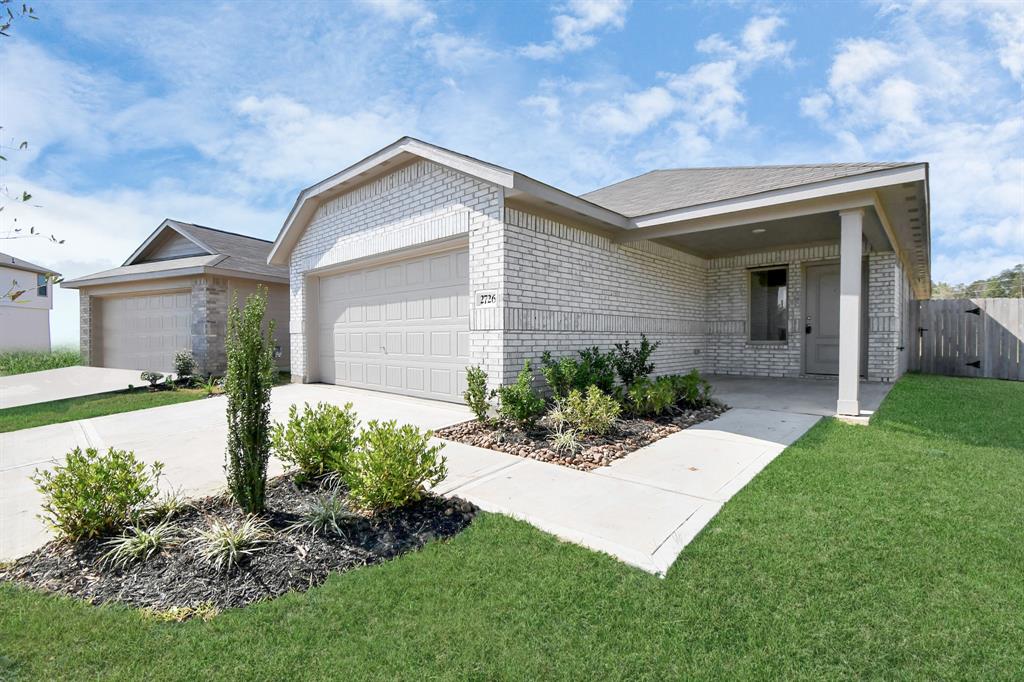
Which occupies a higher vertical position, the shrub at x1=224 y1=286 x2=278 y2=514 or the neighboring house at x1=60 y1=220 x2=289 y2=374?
the neighboring house at x1=60 y1=220 x2=289 y2=374

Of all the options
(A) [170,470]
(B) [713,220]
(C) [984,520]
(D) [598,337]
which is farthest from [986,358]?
(A) [170,470]

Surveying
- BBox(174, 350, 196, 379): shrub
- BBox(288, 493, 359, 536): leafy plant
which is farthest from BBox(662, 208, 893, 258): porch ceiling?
BBox(174, 350, 196, 379): shrub

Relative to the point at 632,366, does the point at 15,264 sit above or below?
above

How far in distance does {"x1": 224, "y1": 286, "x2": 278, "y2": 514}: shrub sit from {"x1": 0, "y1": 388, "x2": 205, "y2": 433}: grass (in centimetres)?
594

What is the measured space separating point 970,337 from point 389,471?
15422mm

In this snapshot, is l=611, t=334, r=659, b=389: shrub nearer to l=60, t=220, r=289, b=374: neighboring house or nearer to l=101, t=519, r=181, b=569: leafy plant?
l=101, t=519, r=181, b=569: leafy plant

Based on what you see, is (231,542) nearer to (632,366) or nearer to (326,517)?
(326,517)

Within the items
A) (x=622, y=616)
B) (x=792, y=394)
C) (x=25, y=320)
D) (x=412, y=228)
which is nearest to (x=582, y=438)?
(x=622, y=616)

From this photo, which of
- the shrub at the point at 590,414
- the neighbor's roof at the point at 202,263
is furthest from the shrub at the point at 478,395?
the neighbor's roof at the point at 202,263

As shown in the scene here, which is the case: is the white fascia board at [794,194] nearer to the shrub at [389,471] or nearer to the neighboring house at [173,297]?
the shrub at [389,471]

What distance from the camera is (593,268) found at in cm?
781

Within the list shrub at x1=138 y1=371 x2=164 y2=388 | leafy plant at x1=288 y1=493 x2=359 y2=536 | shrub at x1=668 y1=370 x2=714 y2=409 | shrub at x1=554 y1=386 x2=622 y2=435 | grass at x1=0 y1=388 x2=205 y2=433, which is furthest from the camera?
shrub at x1=138 y1=371 x2=164 y2=388

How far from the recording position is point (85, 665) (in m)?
1.88

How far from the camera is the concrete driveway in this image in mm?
9086
